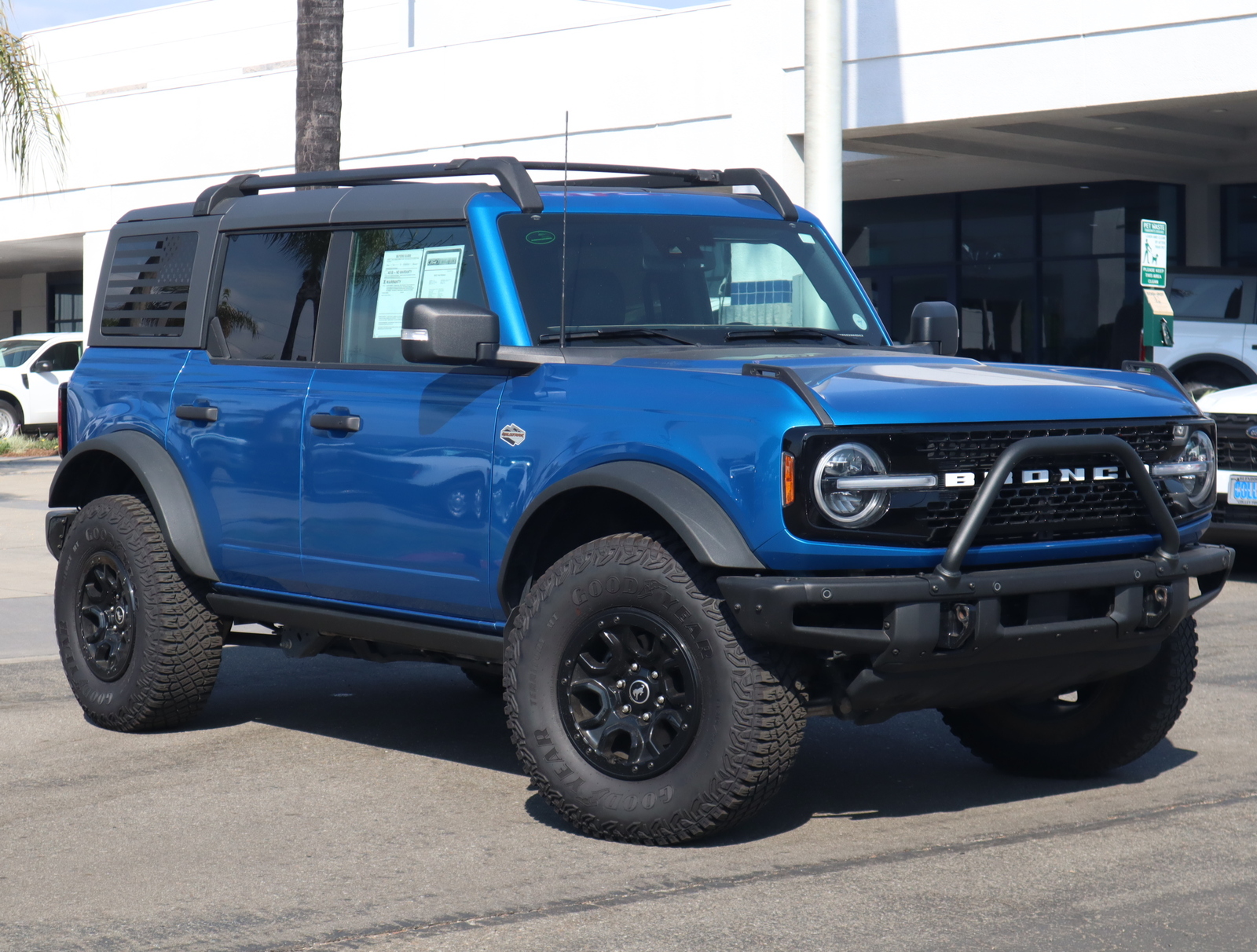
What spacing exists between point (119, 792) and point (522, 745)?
156 centimetres

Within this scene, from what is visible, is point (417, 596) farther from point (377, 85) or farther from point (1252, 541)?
point (377, 85)

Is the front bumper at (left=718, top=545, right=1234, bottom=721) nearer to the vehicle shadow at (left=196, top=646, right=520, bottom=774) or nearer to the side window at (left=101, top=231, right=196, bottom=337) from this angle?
the vehicle shadow at (left=196, top=646, right=520, bottom=774)

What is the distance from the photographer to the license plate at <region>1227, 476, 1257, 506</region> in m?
10.9

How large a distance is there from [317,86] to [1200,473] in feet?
28.7

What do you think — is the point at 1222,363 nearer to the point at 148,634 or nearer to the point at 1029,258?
the point at 1029,258

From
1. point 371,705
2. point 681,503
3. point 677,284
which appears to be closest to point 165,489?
point 371,705

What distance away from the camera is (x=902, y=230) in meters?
26.5

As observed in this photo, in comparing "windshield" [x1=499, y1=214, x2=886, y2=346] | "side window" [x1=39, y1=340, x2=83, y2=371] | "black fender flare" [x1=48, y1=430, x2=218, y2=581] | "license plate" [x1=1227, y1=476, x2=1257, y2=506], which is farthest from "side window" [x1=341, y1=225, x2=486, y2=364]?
"side window" [x1=39, y1=340, x2=83, y2=371]

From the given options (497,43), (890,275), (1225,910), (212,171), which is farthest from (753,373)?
(212,171)

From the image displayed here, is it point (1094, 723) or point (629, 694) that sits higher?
point (629, 694)

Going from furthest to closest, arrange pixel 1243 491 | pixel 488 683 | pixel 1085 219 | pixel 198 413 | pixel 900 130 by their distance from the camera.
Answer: pixel 1085 219 → pixel 900 130 → pixel 1243 491 → pixel 488 683 → pixel 198 413

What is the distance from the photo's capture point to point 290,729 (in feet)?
22.6

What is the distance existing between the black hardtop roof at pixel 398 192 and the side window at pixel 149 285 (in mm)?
122

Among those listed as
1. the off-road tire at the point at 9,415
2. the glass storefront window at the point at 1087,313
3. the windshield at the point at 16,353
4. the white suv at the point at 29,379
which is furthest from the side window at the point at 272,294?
the off-road tire at the point at 9,415
